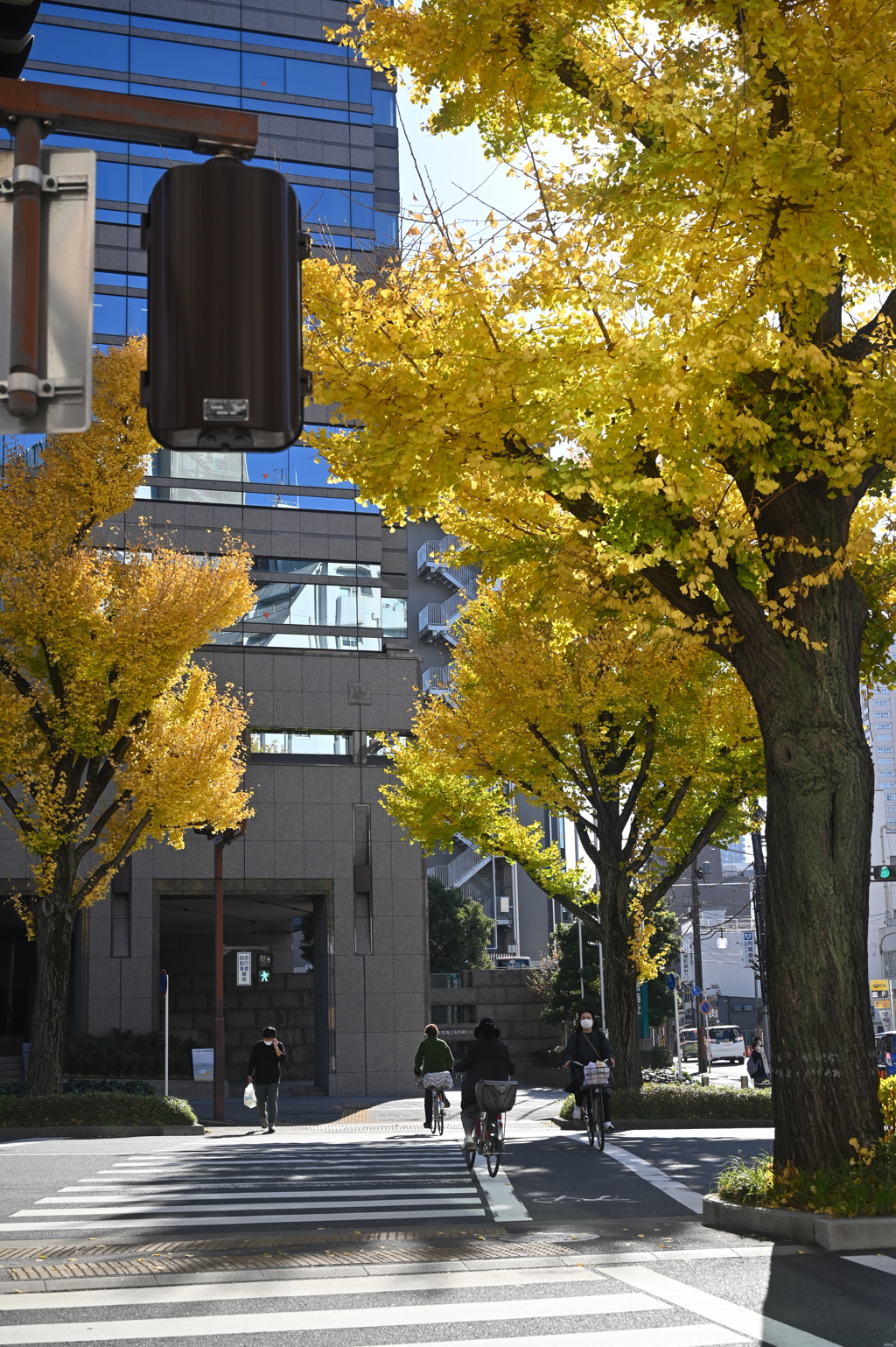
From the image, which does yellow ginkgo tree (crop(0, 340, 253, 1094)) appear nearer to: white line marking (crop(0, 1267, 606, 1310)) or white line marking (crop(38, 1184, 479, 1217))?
white line marking (crop(38, 1184, 479, 1217))

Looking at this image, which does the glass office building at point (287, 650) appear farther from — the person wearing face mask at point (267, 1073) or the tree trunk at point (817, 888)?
the tree trunk at point (817, 888)

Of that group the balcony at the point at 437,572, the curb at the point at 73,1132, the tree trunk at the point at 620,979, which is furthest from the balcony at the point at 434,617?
the curb at the point at 73,1132

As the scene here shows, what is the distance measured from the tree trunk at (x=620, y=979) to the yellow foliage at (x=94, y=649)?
7.19 meters

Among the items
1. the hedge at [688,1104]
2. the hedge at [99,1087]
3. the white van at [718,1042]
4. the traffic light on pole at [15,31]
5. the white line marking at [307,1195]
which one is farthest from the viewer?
the white van at [718,1042]

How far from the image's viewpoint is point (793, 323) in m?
9.71

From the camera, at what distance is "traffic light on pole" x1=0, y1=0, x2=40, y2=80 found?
324 cm

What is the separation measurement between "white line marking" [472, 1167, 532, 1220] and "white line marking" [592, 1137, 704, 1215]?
1389mm

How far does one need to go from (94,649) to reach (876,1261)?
16.2m

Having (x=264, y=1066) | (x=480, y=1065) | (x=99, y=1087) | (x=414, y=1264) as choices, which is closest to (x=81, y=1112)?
(x=264, y=1066)

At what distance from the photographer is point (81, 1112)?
66.1 ft

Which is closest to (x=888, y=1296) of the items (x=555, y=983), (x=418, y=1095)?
(x=418, y=1095)

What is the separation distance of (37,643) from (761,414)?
49.8 feet

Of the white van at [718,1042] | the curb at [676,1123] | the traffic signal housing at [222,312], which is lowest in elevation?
the white van at [718,1042]

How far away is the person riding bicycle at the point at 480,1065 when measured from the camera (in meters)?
14.4
